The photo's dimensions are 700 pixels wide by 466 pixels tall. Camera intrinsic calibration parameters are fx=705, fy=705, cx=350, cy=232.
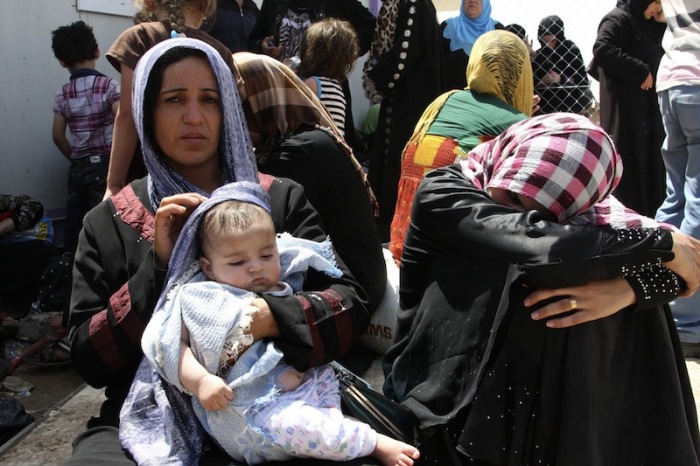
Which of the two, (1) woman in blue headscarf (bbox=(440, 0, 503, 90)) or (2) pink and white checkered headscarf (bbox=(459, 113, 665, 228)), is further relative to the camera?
(1) woman in blue headscarf (bbox=(440, 0, 503, 90))

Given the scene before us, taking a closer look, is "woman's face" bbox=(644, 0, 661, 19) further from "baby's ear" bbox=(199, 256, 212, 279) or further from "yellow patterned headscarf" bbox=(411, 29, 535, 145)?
"baby's ear" bbox=(199, 256, 212, 279)

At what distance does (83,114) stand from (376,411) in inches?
155

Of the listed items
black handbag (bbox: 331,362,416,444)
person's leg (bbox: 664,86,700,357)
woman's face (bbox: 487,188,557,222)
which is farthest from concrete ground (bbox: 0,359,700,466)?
woman's face (bbox: 487,188,557,222)

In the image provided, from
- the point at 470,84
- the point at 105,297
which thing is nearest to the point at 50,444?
the point at 105,297

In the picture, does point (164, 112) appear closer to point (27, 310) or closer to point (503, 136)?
point (503, 136)

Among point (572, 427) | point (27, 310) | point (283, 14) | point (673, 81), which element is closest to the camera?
point (572, 427)

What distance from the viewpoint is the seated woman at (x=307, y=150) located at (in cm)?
261

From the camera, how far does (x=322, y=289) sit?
202cm

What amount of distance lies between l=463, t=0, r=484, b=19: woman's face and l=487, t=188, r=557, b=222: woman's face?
474 cm

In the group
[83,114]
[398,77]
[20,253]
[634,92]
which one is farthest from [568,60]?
[20,253]

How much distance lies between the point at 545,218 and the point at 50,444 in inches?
83.4

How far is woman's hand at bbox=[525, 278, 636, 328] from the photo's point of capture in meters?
1.71

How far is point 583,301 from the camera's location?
1.72 meters

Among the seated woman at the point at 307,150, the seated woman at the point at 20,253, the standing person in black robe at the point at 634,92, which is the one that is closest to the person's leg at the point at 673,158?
the standing person in black robe at the point at 634,92
